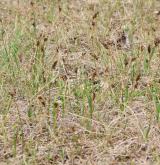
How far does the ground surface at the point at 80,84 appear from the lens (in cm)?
267

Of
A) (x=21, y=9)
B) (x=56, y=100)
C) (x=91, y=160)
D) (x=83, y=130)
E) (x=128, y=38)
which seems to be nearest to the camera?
(x=91, y=160)

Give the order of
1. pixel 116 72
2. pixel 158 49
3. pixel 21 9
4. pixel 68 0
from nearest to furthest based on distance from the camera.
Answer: pixel 116 72 → pixel 158 49 → pixel 21 9 → pixel 68 0

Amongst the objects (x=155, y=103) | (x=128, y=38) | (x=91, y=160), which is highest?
(x=128, y=38)

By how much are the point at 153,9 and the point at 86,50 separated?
103 cm

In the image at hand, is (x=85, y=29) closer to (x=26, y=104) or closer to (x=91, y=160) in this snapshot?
(x=26, y=104)

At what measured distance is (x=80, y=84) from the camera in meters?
3.28

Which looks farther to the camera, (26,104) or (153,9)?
(153,9)

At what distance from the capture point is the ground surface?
8.77ft

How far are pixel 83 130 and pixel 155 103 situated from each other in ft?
1.63

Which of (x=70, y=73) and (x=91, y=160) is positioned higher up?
(x=70, y=73)

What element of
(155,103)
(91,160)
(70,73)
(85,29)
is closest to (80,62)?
(70,73)

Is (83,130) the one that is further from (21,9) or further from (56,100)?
(21,9)

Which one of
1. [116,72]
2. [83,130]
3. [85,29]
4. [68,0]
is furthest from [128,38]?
[83,130]

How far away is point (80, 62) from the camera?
3.65 metres
